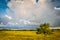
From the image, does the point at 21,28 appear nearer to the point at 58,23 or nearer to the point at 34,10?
the point at 34,10

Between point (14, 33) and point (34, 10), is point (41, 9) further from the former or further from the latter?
point (14, 33)

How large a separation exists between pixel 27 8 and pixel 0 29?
0.44 m

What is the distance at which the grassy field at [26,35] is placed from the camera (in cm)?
184

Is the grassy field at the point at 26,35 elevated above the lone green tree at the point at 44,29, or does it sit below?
below

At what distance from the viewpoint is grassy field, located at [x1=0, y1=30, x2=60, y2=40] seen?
1842 mm

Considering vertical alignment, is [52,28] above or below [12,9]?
below

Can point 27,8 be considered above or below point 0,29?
above

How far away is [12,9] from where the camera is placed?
73.6 inches

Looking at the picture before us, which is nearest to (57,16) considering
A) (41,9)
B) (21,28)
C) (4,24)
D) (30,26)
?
(41,9)

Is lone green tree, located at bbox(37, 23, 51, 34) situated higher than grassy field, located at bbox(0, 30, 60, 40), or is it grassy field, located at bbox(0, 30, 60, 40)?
lone green tree, located at bbox(37, 23, 51, 34)

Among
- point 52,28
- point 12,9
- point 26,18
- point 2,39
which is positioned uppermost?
point 12,9

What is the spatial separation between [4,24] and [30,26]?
0.34 metres

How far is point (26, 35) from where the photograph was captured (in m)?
1.84

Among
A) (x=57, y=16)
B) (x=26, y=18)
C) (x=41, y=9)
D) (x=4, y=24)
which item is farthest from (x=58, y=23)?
(x=4, y=24)
